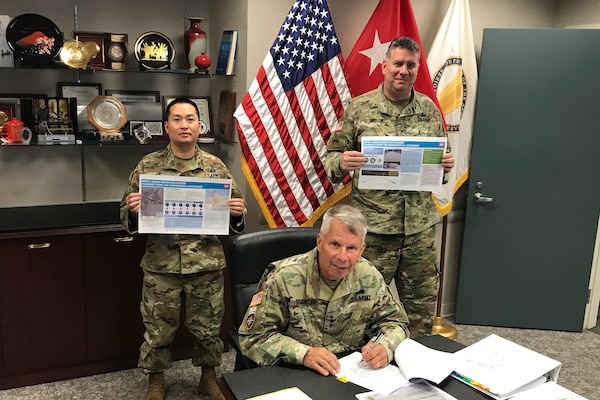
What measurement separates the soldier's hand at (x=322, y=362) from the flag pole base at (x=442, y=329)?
206 centimetres

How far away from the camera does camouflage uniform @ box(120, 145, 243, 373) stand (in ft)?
7.78

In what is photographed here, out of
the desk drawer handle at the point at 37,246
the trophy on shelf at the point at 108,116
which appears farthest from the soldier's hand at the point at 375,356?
the trophy on shelf at the point at 108,116

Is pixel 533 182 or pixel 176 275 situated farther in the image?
pixel 533 182

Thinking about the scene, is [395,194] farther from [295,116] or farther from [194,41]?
[194,41]

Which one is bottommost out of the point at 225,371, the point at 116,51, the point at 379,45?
the point at 225,371

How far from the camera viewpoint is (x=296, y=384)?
143cm

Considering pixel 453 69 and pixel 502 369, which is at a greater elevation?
pixel 453 69

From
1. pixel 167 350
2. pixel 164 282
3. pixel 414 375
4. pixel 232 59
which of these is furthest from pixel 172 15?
pixel 414 375

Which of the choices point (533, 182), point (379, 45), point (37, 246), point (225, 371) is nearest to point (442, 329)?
point (533, 182)

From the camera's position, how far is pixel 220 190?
230 cm

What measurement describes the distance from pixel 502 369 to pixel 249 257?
0.96 m

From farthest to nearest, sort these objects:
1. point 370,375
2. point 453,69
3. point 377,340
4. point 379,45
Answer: point 453,69, point 379,45, point 377,340, point 370,375

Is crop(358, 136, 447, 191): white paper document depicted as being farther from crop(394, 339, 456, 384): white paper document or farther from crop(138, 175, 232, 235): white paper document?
crop(394, 339, 456, 384): white paper document

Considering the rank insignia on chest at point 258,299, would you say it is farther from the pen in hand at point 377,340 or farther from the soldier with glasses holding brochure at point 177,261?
the soldier with glasses holding brochure at point 177,261
